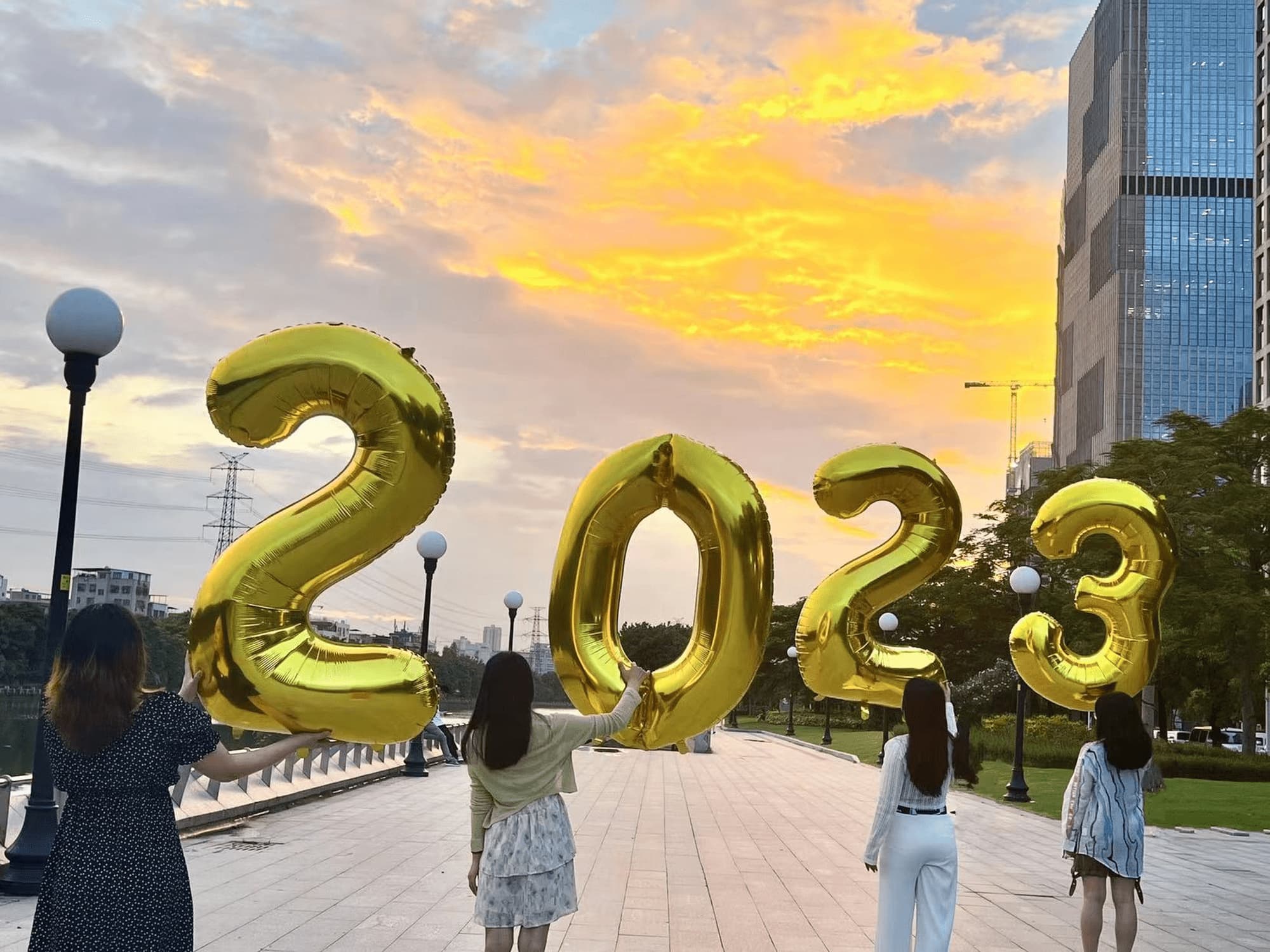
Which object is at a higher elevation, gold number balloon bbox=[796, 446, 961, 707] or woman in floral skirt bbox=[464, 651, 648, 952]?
gold number balloon bbox=[796, 446, 961, 707]

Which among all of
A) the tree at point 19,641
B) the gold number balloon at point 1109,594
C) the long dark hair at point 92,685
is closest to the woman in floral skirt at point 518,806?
the long dark hair at point 92,685

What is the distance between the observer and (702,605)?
4.70 m

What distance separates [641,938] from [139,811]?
5803 millimetres

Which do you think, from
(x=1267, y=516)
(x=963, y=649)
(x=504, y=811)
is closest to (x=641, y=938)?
(x=504, y=811)

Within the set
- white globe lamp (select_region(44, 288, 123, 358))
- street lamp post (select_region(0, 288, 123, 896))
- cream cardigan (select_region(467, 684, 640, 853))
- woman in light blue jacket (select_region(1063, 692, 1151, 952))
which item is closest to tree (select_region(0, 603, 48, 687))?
street lamp post (select_region(0, 288, 123, 896))

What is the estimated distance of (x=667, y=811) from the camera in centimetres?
1783

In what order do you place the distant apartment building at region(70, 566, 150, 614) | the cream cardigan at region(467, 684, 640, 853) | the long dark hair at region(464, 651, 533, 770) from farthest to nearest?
the distant apartment building at region(70, 566, 150, 614) → the cream cardigan at region(467, 684, 640, 853) → the long dark hair at region(464, 651, 533, 770)

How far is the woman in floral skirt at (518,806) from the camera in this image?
499 cm

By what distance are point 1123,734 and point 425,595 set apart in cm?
1669

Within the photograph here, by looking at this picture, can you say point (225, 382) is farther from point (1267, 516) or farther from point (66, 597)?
point (1267, 516)

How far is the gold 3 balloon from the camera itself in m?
4.17

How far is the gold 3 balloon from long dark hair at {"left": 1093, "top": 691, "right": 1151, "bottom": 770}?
61.6 inches

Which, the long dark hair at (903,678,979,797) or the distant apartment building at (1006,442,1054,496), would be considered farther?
the distant apartment building at (1006,442,1054,496)

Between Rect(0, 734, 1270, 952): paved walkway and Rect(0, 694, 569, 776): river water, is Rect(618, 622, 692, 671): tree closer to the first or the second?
Rect(0, 694, 569, 776): river water
